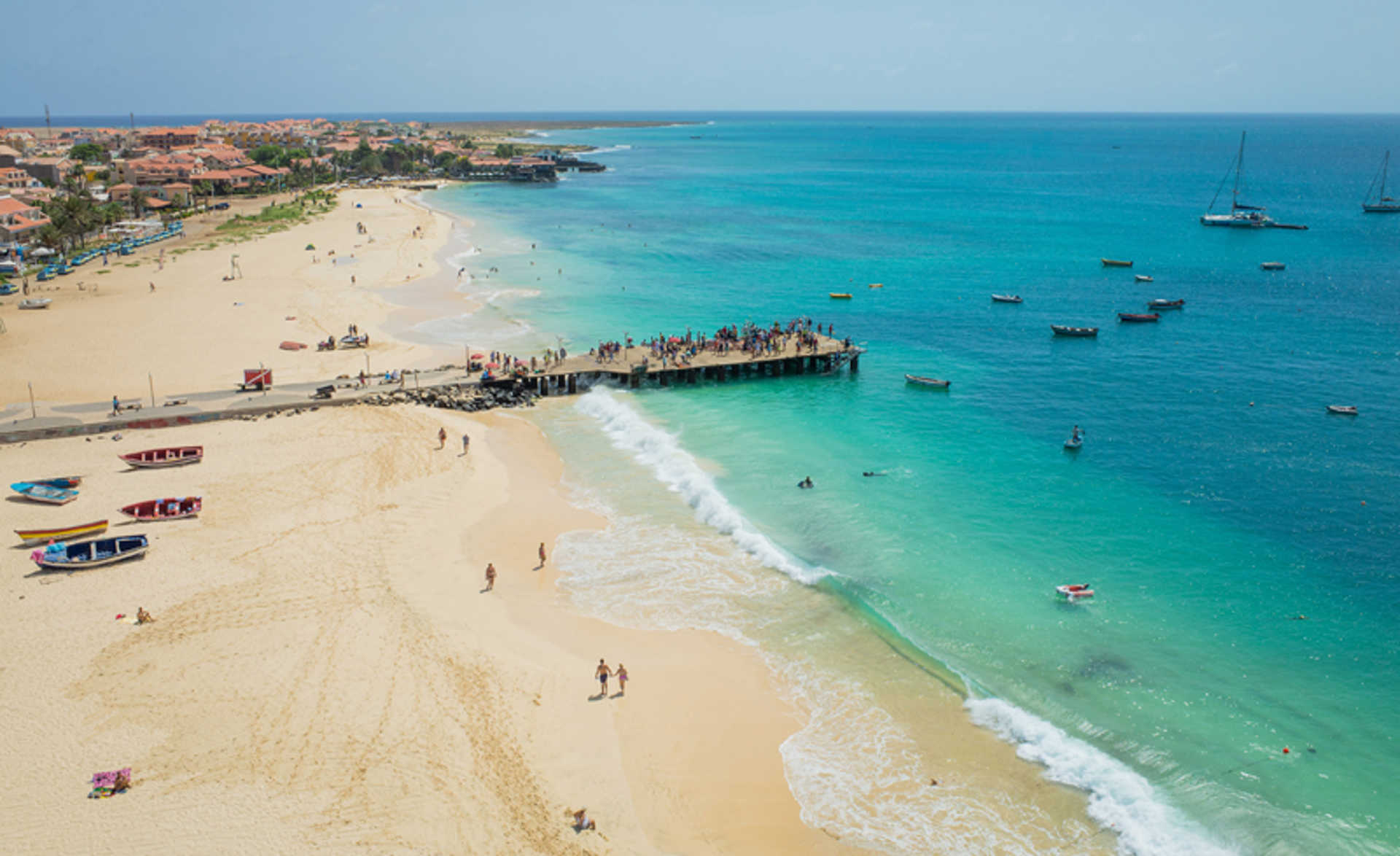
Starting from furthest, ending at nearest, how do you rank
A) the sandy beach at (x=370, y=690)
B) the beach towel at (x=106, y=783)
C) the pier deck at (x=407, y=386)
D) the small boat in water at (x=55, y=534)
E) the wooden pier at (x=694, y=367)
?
1. the wooden pier at (x=694, y=367)
2. the pier deck at (x=407, y=386)
3. the small boat in water at (x=55, y=534)
4. the beach towel at (x=106, y=783)
5. the sandy beach at (x=370, y=690)

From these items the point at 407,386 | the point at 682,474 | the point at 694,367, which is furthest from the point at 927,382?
the point at 407,386

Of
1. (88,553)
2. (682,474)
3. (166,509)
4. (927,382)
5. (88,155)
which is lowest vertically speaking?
(88,553)

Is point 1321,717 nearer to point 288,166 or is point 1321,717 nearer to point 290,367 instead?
point 290,367

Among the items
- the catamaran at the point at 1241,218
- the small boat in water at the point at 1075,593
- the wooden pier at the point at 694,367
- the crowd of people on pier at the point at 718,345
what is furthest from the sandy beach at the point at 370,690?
→ the catamaran at the point at 1241,218

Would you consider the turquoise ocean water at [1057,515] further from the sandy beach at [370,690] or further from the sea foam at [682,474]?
the sandy beach at [370,690]

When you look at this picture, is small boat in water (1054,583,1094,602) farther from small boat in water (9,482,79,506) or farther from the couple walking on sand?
small boat in water (9,482,79,506)

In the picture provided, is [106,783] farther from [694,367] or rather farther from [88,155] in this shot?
[88,155]
